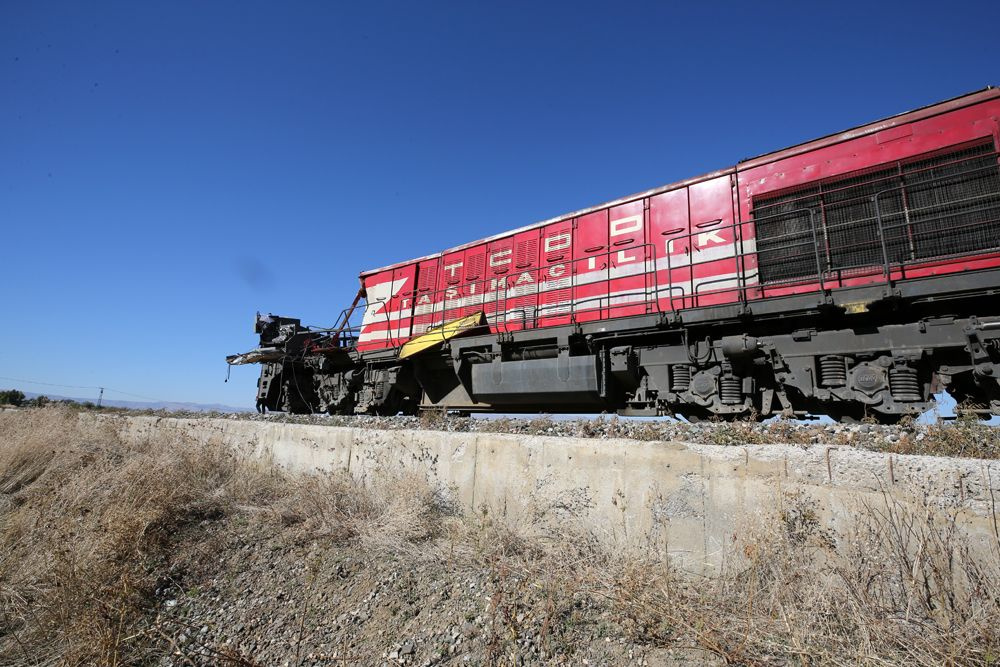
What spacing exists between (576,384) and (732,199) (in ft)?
11.9

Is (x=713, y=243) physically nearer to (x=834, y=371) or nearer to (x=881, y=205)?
(x=881, y=205)

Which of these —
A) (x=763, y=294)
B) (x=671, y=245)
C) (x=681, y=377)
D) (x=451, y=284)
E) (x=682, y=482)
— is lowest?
(x=682, y=482)

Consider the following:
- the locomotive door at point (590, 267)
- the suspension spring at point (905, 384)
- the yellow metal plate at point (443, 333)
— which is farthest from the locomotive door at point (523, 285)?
the suspension spring at point (905, 384)

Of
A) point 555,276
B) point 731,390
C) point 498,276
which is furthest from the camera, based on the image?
point 498,276

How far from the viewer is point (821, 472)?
3.15m

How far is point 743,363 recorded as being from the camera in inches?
241

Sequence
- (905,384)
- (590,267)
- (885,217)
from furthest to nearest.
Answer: (590,267)
(885,217)
(905,384)

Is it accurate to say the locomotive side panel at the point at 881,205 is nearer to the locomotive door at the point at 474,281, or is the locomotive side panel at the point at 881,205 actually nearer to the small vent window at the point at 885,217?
the small vent window at the point at 885,217

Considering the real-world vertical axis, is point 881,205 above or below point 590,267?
above

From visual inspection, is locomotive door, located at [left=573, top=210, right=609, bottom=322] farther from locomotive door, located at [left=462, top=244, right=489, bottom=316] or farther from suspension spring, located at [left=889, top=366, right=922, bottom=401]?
suspension spring, located at [left=889, top=366, right=922, bottom=401]

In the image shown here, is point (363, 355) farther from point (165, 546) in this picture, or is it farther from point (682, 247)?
point (682, 247)

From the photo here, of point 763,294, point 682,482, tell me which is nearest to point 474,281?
point 763,294

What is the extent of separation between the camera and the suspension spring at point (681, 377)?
653 centimetres

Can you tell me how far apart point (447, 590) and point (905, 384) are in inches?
203
